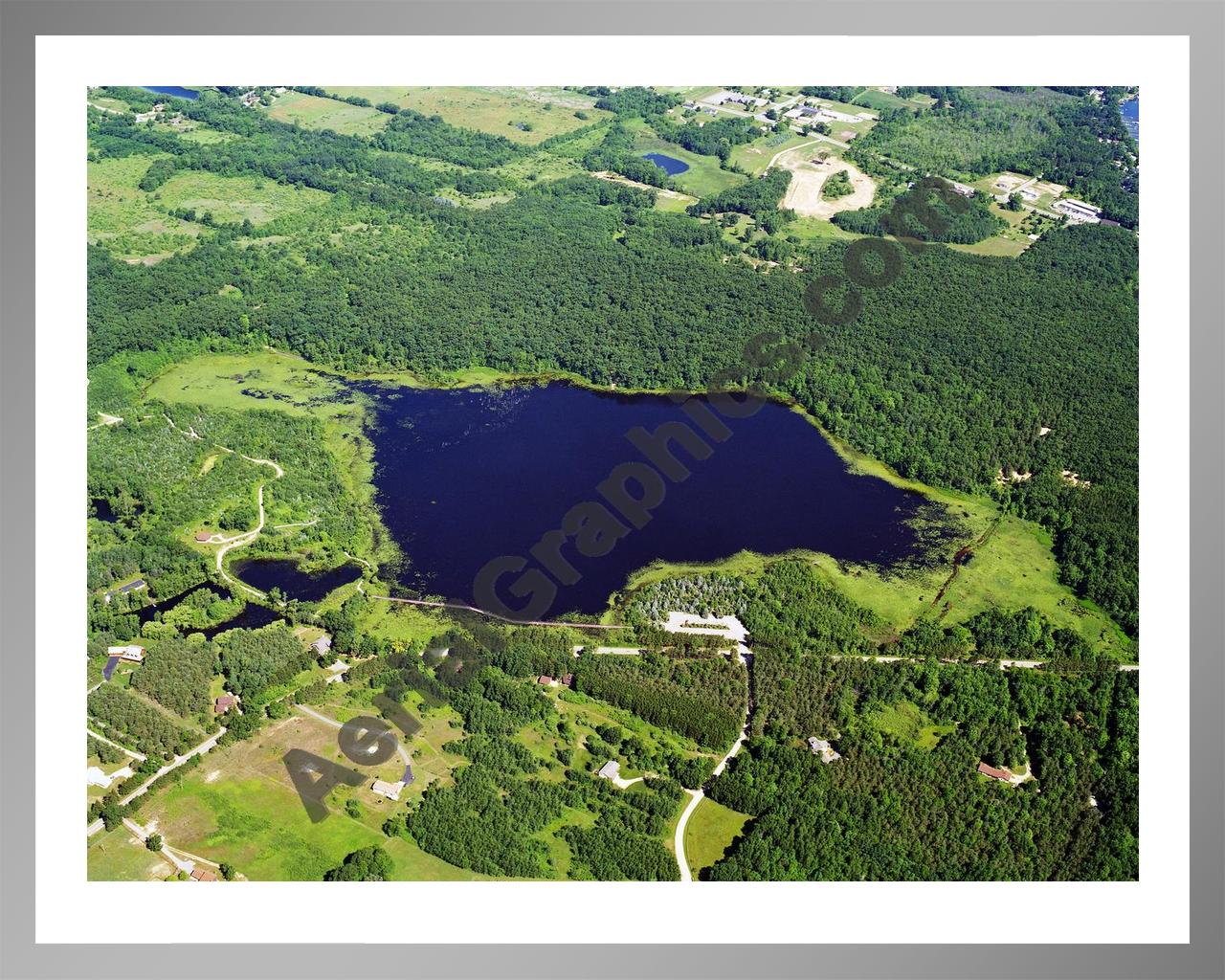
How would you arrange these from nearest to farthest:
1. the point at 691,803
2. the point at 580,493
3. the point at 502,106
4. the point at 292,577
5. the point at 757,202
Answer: the point at 691,803 < the point at 292,577 < the point at 580,493 < the point at 757,202 < the point at 502,106

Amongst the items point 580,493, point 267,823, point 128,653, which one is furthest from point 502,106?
point 267,823

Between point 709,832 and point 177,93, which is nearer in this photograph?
point 709,832

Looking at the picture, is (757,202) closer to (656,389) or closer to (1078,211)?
(1078,211)

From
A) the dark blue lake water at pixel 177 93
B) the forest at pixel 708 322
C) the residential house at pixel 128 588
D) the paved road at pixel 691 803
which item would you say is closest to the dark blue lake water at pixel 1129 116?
the forest at pixel 708 322

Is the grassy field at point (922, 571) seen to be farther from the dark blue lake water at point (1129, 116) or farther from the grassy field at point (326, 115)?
the dark blue lake water at point (1129, 116)

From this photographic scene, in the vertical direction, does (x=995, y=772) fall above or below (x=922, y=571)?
below

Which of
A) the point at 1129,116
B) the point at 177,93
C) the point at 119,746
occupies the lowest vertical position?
the point at 119,746

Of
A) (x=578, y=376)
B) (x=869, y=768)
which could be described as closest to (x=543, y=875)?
(x=869, y=768)
